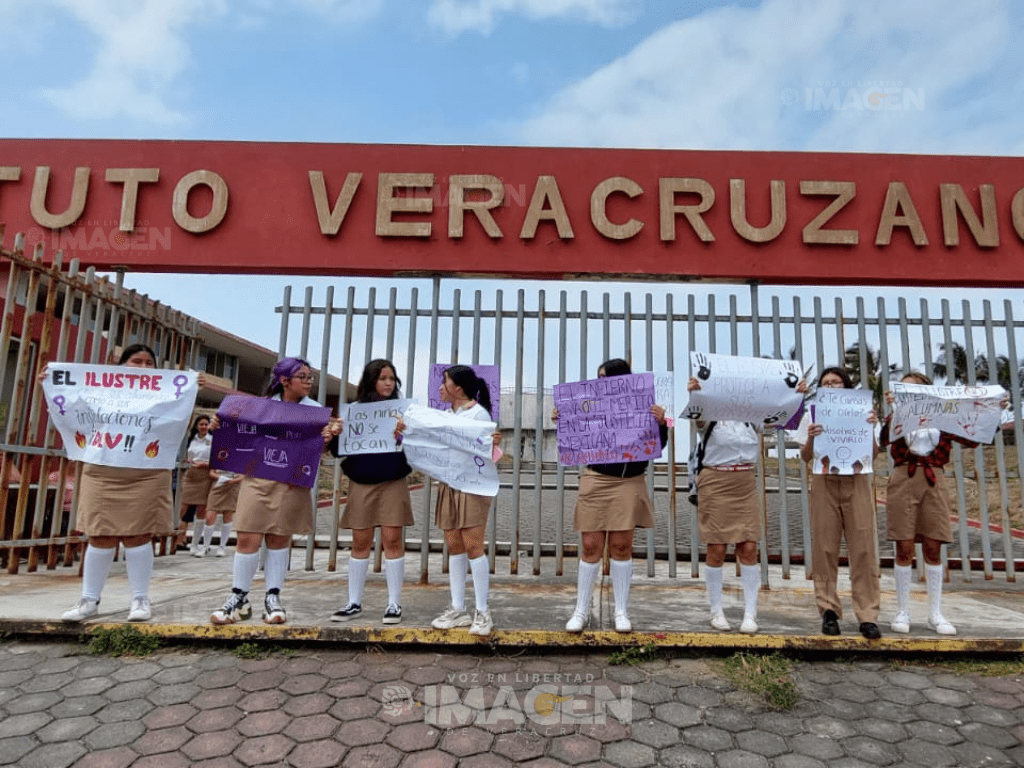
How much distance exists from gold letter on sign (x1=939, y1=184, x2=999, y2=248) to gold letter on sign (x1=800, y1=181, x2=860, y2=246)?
2.78ft

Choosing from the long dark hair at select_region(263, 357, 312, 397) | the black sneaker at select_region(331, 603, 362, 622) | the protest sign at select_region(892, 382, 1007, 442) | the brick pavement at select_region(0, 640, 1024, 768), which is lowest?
the brick pavement at select_region(0, 640, 1024, 768)

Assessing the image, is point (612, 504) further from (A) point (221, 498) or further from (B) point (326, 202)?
(A) point (221, 498)

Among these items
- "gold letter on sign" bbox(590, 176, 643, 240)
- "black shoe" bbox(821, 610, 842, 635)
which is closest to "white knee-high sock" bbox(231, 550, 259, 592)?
"black shoe" bbox(821, 610, 842, 635)

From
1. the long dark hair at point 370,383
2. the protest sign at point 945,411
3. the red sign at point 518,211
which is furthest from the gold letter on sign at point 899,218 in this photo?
the long dark hair at point 370,383

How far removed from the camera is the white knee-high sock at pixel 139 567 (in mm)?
3969

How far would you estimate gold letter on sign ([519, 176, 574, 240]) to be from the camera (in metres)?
6.13

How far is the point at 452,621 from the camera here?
3854 millimetres

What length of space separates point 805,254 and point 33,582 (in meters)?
7.25

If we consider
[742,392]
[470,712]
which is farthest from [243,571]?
[742,392]

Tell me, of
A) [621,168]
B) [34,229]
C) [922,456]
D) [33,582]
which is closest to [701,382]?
[922,456]

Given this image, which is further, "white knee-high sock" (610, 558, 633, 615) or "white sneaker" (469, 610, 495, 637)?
"white knee-high sock" (610, 558, 633, 615)

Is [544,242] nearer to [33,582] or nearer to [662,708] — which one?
[662,708]

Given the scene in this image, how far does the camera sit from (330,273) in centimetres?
630

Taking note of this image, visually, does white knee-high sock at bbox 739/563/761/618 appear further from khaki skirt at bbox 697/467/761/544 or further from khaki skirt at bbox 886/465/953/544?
khaki skirt at bbox 886/465/953/544
